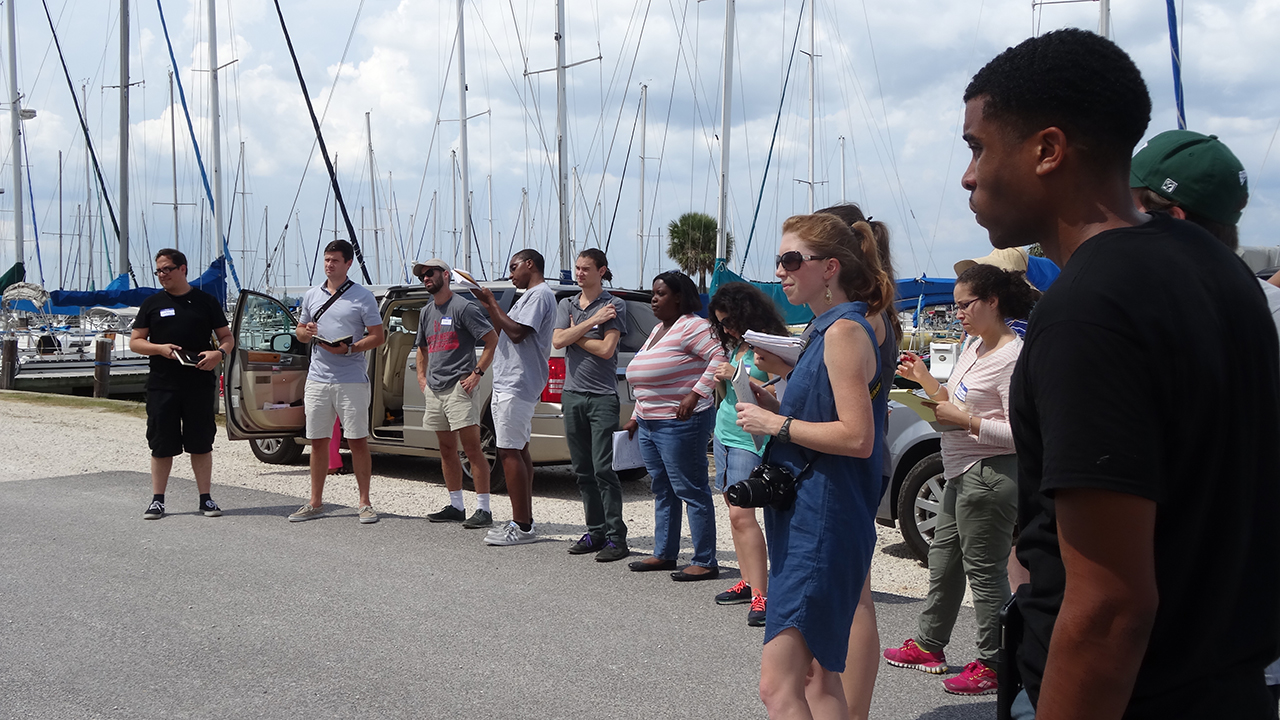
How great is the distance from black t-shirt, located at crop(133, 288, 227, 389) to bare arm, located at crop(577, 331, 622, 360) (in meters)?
3.23

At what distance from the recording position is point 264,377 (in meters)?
9.76

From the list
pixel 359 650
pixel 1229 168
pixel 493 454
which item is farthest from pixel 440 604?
pixel 1229 168

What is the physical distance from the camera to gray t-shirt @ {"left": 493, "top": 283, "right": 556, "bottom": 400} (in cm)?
707

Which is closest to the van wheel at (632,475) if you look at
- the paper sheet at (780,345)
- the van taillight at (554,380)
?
the van taillight at (554,380)

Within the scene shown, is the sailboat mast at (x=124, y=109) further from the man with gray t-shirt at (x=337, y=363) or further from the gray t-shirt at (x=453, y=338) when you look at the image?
the gray t-shirt at (x=453, y=338)

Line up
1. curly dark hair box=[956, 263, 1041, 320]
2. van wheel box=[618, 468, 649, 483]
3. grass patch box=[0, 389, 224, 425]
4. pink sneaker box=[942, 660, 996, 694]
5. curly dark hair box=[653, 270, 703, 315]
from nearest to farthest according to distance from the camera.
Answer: pink sneaker box=[942, 660, 996, 694] < curly dark hair box=[956, 263, 1041, 320] < curly dark hair box=[653, 270, 703, 315] < van wheel box=[618, 468, 649, 483] < grass patch box=[0, 389, 224, 425]

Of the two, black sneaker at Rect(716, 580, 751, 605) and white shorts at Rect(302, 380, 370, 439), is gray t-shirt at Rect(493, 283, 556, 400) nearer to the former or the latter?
white shorts at Rect(302, 380, 370, 439)

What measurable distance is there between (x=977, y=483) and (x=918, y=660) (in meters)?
0.85

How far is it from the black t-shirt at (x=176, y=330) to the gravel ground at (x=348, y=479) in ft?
3.94

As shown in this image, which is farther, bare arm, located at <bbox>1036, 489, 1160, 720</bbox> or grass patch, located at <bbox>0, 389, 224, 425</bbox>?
grass patch, located at <bbox>0, 389, 224, 425</bbox>

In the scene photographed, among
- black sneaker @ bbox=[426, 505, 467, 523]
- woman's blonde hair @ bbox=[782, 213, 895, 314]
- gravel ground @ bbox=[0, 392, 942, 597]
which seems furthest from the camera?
black sneaker @ bbox=[426, 505, 467, 523]

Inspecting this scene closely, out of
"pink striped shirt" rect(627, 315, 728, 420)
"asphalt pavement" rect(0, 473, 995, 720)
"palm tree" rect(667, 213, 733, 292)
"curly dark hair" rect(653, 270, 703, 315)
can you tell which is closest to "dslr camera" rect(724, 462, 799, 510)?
"asphalt pavement" rect(0, 473, 995, 720)

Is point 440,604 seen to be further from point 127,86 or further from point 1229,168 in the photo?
point 127,86

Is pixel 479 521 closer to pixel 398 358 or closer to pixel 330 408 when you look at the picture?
pixel 330 408
